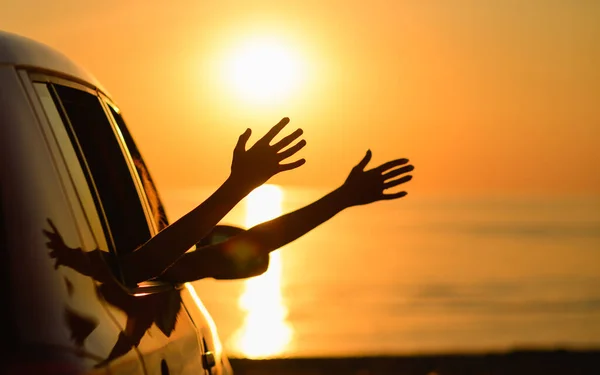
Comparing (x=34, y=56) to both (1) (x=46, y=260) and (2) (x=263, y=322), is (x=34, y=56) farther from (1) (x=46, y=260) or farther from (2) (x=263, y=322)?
(2) (x=263, y=322)

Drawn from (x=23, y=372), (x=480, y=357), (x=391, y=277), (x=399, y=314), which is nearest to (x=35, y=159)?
(x=23, y=372)

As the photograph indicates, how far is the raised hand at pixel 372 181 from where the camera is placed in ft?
9.18

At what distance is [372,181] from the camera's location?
9.23 feet

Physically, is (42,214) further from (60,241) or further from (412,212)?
(412,212)

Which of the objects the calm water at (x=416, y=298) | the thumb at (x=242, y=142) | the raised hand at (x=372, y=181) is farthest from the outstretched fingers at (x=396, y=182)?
the calm water at (x=416, y=298)

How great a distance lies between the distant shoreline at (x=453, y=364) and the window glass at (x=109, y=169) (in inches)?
502

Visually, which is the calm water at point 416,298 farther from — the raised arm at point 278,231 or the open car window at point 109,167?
the raised arm at point 278,231

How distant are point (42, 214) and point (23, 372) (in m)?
0.42

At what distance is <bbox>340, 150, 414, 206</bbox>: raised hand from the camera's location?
280cm

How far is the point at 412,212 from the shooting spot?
591 feet

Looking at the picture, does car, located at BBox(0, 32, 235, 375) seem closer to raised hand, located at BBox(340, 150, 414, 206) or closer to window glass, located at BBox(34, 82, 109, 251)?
window glass, located at BBox(34, 82, 109, 251)

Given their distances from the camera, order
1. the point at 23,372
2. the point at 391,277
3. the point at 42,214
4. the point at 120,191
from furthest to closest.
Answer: the point at 391,277 → the point at 120,191 → the point at 42,214 → the point at 23,372

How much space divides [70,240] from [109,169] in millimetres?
1131

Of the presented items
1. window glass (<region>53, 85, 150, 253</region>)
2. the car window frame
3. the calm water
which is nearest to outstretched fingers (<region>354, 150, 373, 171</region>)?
the car window frame
